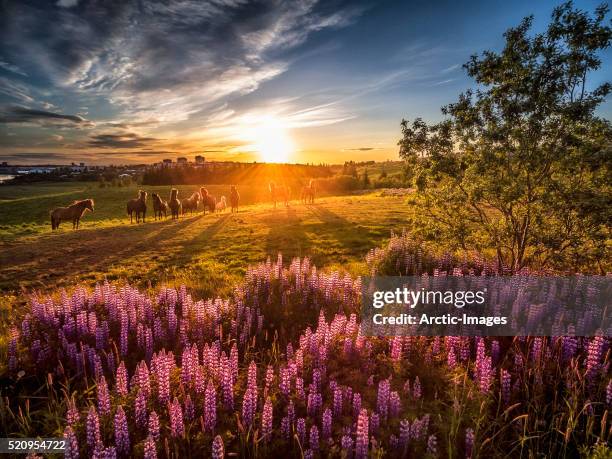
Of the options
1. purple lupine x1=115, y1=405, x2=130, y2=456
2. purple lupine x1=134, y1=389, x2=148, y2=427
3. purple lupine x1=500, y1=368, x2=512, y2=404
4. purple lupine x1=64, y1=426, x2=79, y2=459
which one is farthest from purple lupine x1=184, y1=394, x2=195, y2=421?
purple lupine x1=500, y1=368, x2=512, y2=404

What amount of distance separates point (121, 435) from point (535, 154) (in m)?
10.5

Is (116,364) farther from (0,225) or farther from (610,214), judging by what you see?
(0,225)

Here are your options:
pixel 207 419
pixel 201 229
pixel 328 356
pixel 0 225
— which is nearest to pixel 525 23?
pixel 328 356

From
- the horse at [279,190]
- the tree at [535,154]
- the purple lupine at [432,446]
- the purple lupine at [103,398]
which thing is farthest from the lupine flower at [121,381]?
the horse at [279,190]

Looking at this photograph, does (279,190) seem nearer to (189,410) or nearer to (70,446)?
(189,410)

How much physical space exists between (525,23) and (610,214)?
17.0ft

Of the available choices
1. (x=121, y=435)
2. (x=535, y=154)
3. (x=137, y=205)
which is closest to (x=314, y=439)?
(x=121, y=435)

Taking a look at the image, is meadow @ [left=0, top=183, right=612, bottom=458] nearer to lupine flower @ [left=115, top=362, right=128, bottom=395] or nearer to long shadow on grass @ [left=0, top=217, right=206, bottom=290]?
lupine flower @ [left=115, top=362, right=128, bottom=395]

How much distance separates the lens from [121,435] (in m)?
4.01

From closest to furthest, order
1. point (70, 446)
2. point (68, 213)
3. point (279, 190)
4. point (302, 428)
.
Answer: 1. point (70, 446)
2. point (302, 428)
3. point (68, 213)
4. point (279, 190)

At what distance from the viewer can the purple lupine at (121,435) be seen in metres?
3.95

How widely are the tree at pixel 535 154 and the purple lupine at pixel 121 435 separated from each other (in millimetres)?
9247

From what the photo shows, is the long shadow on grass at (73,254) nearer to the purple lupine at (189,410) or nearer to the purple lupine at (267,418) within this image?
the purple lupine at (189,410)

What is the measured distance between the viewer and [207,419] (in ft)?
14.3
